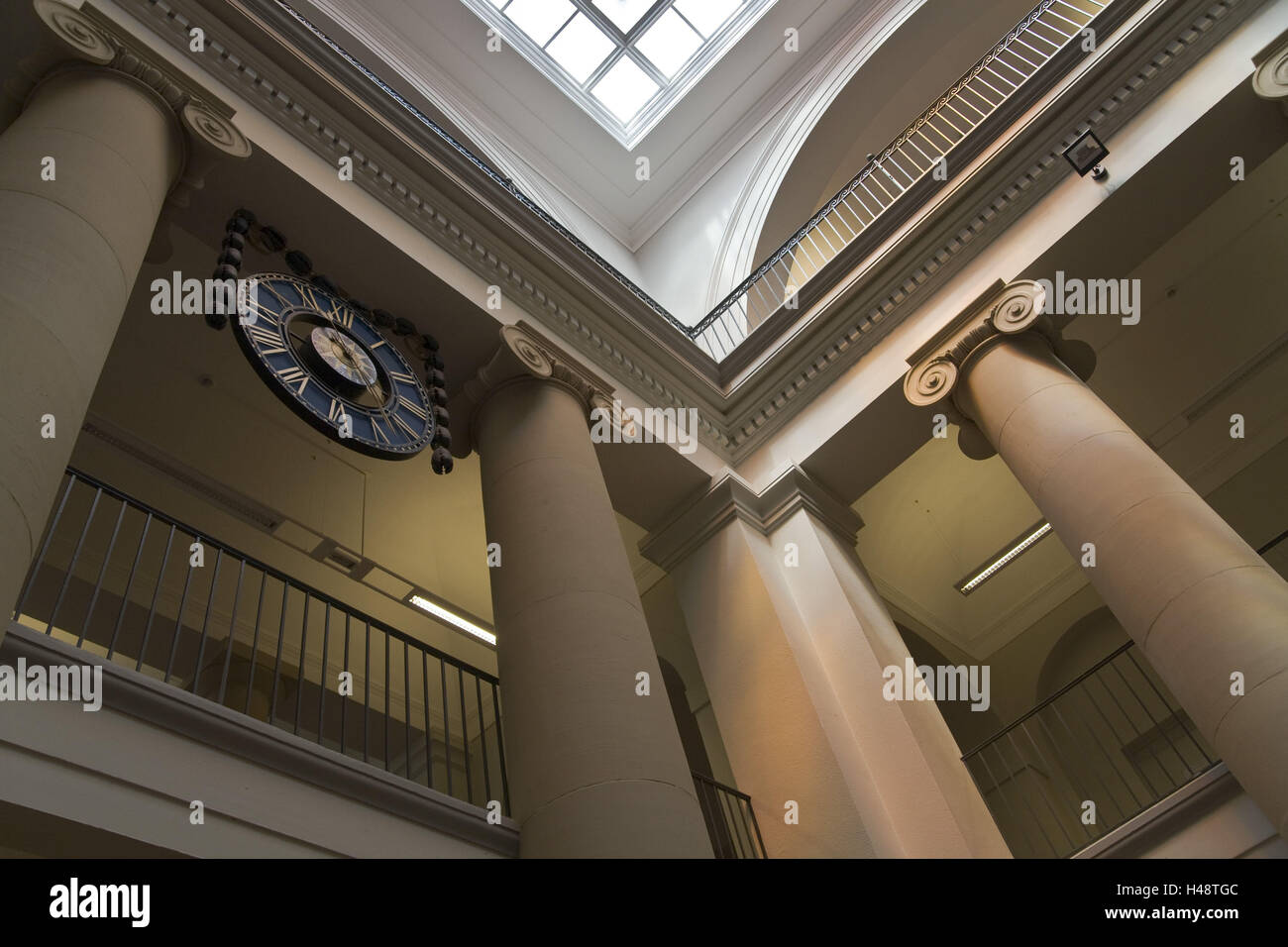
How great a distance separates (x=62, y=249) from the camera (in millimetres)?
4141

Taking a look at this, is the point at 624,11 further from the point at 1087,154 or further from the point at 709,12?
the point at 1087,154

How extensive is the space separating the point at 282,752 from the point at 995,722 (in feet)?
34.1

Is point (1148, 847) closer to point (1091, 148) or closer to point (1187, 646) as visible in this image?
point (1187, 646)

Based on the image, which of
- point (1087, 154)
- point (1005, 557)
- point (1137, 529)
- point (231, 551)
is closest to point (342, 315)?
point (231, 551)

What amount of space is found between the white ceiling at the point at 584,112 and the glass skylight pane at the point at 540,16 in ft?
1.62

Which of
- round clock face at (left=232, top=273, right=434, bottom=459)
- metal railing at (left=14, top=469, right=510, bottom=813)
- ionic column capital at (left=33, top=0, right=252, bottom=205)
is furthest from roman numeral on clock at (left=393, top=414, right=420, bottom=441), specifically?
metal railing at (left=14, top=469, right=510, bottom=813)

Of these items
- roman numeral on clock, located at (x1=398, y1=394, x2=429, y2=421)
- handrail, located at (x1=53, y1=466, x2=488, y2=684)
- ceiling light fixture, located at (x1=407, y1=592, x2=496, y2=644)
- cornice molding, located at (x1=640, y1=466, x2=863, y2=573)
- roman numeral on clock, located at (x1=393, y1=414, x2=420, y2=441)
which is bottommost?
handrail, located at (x1=53, y1=466, x2=488, y2=684)

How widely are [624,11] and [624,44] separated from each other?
0.44 m

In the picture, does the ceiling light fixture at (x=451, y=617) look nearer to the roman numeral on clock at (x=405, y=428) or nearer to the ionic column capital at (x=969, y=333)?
the roman numeral on clock at (x=405, y=428)

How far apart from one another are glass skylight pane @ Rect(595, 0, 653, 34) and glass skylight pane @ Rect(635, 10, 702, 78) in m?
0.25

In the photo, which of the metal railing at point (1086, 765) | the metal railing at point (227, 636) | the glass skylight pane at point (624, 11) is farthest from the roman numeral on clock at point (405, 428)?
the glass skylight pane at point (624, 11)

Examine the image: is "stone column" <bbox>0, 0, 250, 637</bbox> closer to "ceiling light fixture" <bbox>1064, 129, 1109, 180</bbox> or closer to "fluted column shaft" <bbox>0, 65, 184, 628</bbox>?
"fluted column shaft" <bbox>0, 65, 184, 628</bbox>

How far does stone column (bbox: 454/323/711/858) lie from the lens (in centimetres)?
452

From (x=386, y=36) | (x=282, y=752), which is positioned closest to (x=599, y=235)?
(x=386, y=36)
